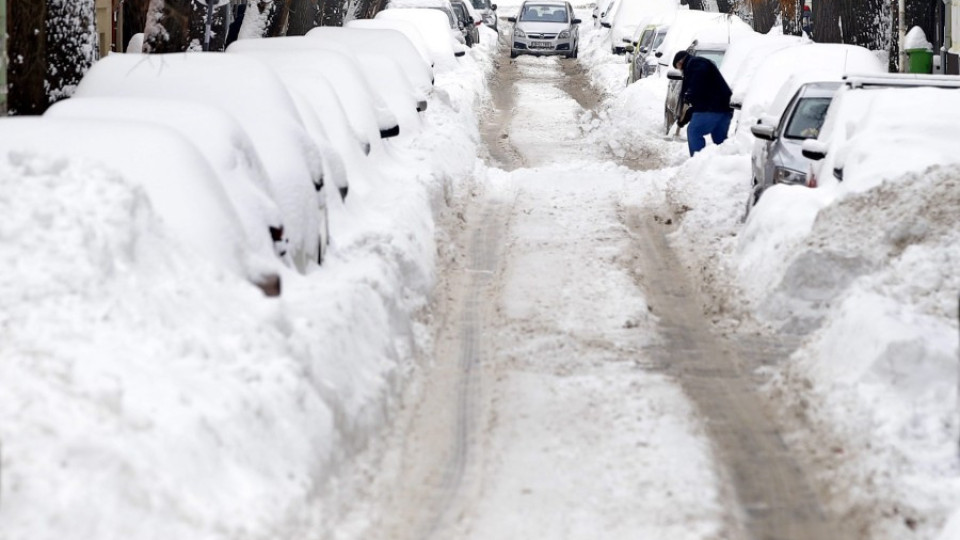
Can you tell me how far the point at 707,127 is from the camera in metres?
19.5

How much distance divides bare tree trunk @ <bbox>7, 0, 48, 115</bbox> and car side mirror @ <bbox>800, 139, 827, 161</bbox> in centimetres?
642

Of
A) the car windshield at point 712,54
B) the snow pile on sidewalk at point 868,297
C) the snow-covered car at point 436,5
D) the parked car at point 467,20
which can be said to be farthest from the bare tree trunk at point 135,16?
the parked car at point 467,20

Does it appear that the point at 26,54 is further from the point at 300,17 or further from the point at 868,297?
the point at 300,17

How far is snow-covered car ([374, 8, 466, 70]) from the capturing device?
30953 millimetres

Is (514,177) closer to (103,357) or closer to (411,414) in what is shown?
(411,414)

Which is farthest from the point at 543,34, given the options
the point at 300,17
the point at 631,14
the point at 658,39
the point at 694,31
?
the point at 300,17

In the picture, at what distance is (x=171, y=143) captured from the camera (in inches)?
335

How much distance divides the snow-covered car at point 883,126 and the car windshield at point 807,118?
516 mm

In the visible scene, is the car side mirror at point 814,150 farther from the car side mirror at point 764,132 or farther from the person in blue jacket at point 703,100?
the person in blue jacket at point 703,100

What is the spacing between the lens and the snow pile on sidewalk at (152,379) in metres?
5.34

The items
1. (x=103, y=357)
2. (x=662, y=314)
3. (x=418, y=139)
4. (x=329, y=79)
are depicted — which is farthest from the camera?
(x=418, y=139)

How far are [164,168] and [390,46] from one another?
1320cm

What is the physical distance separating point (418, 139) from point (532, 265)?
507 centimetres

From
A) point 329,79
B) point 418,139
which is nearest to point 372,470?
point 329,79
